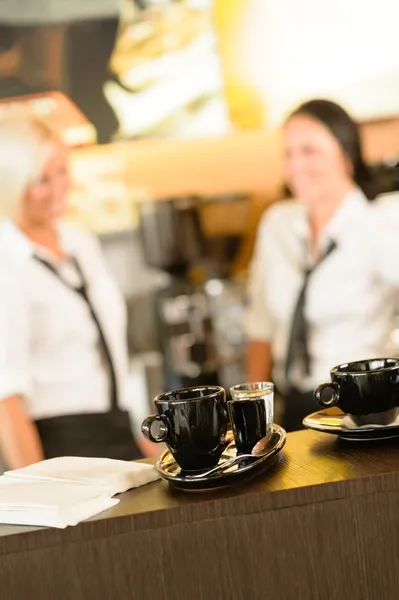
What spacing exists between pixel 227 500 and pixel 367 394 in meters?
0.26

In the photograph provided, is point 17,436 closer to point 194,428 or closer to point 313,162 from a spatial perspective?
point 313,162

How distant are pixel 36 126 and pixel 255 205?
0.80m

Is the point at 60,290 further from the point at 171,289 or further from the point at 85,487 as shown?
the point at 85,487

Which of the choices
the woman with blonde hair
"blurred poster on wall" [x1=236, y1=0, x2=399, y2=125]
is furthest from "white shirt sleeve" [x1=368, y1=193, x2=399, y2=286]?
the woman with blonde hair

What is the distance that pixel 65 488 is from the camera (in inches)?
40.1

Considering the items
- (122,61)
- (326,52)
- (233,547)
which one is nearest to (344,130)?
(326,52)

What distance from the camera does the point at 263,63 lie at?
2.90 meters

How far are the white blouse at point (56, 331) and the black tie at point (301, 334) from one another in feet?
1.85

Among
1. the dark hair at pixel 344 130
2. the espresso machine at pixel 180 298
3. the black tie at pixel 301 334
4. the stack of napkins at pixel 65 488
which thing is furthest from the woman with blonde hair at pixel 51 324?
the stack of napkins at pixel 65 488

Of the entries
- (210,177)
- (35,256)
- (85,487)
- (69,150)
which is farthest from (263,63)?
(85,487)

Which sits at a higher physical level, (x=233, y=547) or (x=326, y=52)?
(x=326, y=52)

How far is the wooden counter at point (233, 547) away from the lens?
0.92 m

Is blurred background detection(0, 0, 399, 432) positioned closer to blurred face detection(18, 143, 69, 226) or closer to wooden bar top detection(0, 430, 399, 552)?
blurred face detection(18, 143, 69, 226)

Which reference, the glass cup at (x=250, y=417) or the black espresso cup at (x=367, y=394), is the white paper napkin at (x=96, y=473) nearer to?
the glass cup at (x=250, y=417)
